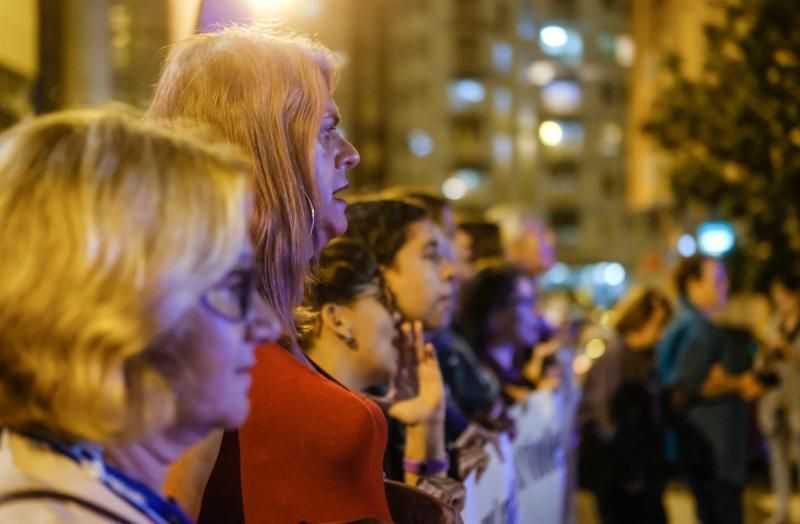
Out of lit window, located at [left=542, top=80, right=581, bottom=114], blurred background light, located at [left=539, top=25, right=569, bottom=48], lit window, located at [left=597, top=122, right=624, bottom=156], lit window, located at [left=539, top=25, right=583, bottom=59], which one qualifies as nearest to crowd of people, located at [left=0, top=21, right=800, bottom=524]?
blurred background light, located at [left=539, top=25, right=569, bottom=48]

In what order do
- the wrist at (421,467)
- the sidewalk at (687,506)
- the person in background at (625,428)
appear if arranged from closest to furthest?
the wrist at (421,467), the person in background at (625,428), the sidewalk at (687,506)

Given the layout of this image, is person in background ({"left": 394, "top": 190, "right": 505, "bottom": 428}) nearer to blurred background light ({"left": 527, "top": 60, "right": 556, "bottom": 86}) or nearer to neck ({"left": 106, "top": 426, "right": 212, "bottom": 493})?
neck ({"left": 106, "top": 426, "right": 212, "bottom": 493})

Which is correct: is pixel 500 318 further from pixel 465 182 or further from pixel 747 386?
pixel 465 182

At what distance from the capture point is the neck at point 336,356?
298cm

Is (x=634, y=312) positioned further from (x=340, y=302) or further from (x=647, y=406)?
(x=340, y=302)

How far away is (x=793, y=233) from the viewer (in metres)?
11.8

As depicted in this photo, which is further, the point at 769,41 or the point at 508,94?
the point at 508,94

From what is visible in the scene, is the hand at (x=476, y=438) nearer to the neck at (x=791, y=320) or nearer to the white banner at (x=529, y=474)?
the white banner at (x=529, y=474)

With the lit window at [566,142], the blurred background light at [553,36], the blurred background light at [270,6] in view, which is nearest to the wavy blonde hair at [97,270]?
the blurred background light at [270,6]

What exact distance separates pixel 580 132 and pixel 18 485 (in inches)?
3154

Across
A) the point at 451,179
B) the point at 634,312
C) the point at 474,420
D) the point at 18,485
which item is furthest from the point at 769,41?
the point at 451,179

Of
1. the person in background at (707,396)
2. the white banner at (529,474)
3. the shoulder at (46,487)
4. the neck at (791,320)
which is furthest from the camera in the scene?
the neck at (791,320)

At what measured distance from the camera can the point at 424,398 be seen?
312cm

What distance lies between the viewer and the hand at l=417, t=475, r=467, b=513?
290cm
